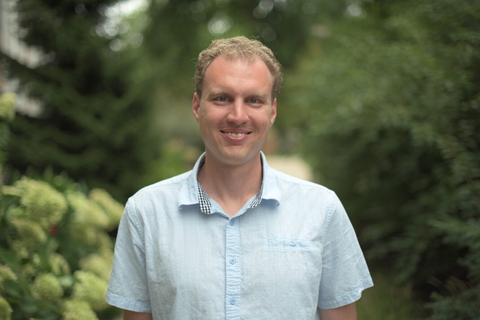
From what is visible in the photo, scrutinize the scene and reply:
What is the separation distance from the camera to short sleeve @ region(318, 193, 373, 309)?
1.95m

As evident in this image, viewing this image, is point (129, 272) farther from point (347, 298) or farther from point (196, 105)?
point (347, 298)

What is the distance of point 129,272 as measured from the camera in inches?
76.3

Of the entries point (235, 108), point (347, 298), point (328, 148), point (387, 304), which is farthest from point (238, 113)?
point (328, 148)

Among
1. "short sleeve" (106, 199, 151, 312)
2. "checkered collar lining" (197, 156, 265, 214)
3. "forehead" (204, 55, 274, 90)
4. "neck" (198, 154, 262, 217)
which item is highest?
"forehead" (204, 55, 274, 90)

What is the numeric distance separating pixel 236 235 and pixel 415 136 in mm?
1835

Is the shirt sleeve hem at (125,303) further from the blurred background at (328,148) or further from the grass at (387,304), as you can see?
the grass at (387,304)

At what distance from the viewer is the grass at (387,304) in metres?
3.54

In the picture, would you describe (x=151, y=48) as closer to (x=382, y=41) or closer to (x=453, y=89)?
(x=382, y=41)

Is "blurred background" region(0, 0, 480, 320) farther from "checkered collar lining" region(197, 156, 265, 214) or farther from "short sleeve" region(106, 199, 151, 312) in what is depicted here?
"checkered collar lining" region(197, 156, 265, 214)

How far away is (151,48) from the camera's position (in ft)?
44.8

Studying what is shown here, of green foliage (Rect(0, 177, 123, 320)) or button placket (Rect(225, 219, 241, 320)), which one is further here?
green foliage (Rect(0, 177, 123, 320))

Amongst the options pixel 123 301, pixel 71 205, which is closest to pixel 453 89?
pixel 123 301

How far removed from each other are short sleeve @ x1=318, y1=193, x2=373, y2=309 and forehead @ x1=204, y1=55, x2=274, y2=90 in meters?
0.61

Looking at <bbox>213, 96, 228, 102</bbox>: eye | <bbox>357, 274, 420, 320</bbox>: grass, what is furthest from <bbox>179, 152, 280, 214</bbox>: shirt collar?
<bbox>357, 274, 420, 320</bbox>: grass
